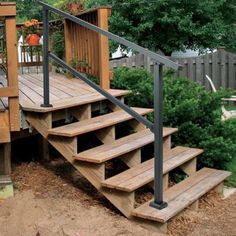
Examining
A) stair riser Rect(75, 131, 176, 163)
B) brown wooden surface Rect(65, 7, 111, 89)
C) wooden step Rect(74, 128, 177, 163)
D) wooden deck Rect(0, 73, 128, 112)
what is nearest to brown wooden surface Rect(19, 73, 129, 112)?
wooden deck Rect(0, 73, 128, 112)

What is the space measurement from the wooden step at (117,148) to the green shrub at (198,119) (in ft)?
0.88

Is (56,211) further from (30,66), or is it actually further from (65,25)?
(30,66)

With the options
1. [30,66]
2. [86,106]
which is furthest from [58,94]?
[30,66]

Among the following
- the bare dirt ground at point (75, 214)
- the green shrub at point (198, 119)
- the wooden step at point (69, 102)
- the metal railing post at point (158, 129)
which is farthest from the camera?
the green shrub at point (198, 119)

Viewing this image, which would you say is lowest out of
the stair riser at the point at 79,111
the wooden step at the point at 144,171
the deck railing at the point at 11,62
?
the wooden step at the point at 144,171

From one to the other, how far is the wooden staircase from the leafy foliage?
18.9 feet

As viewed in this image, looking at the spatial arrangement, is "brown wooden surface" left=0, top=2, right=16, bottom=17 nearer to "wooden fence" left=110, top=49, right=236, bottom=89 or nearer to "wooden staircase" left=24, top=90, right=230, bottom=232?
"wooden staircase" left=24, top=90, right=230, bottom=232

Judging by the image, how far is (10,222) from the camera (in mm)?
3809

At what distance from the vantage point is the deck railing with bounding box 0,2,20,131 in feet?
12.8

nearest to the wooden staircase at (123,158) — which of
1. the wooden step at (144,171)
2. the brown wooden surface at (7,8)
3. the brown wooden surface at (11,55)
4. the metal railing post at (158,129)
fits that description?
the wooden step at (144,171)

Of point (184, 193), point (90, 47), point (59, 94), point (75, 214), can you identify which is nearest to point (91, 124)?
point (59, 94)

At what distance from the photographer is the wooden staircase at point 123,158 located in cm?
387

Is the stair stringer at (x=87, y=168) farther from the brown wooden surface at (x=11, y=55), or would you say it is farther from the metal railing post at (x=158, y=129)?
the brown wooden surface at (x=11, y=55)

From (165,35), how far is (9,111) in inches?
298
